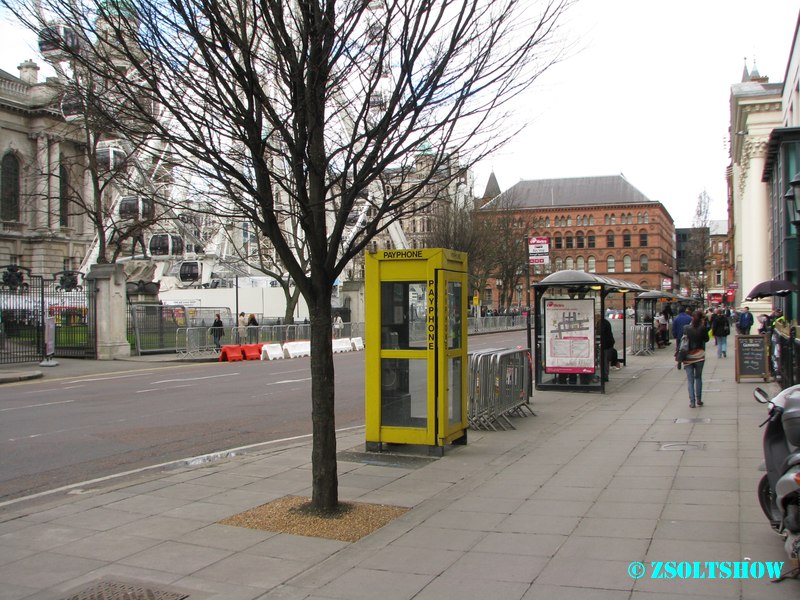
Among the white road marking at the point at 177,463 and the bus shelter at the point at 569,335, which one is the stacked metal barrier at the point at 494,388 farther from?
the bus shelter at the point at 569,335

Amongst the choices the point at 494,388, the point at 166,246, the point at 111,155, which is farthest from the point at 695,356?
the point at 166,246

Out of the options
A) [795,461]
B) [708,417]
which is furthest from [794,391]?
[708,417]

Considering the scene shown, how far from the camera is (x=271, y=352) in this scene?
32438mm

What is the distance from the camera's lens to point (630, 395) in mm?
16125

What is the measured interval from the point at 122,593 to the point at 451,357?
525 centimetres

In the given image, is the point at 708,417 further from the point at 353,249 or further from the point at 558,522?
the point at 353,249

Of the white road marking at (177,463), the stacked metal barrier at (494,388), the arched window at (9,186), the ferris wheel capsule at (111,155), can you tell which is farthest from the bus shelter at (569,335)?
the arched window at (9,186)

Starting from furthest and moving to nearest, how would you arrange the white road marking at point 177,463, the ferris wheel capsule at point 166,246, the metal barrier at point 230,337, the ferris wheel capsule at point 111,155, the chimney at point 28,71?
the chimney at point 28,71
the ferris wheel capsule at point 166,246
the ferris wheel capsule at point 111,155
the metal barrier at point 230,337
the white road marking at point 177,463

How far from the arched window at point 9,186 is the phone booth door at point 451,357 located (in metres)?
51.7

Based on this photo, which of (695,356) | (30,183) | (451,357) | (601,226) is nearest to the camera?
(451,357)

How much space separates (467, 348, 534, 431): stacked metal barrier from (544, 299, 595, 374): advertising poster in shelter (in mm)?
4459

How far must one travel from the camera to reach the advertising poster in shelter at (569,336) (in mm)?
16531

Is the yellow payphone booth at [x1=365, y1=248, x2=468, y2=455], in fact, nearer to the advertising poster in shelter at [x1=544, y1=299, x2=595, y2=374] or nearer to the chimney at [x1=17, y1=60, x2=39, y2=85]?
the advertising poster in shelter at [x1=544, y1=299, x2=595, y2=374]

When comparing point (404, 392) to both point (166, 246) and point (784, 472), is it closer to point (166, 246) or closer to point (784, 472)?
point (784, 472)
